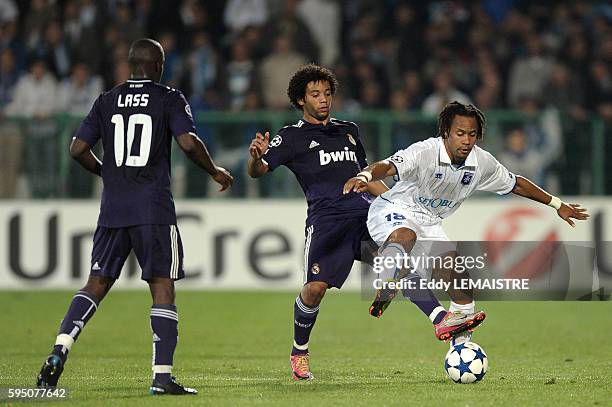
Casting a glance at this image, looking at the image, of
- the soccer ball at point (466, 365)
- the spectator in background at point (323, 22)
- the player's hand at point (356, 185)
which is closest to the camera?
the player's hand at point (356, 185)

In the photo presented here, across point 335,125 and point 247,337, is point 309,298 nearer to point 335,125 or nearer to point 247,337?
point 335,125

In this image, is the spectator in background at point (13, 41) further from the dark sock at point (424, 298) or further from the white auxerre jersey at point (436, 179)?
the dark sock at point (424, 298)

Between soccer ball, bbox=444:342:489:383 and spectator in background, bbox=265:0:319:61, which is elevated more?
spectator in background, bbox=265:0:319:61

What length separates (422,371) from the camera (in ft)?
29.3

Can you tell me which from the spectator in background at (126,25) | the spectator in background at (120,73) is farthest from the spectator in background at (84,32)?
the spectator in background at (120,73)

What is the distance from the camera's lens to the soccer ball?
806 centimetres

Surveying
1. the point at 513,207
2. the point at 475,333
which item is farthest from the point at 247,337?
the point at 513,207

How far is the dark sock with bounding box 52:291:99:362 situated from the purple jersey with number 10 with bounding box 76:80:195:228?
1.53ft

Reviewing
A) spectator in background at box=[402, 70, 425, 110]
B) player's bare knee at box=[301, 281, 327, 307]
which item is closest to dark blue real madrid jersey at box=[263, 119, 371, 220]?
player's bare knee at box=[301, 281, 327, 307]

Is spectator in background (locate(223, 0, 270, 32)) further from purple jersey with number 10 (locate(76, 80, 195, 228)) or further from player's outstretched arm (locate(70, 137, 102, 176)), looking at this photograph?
purple jersey with number 10 (locate(76, 80, 195, 228))

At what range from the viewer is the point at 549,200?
8.48 meters

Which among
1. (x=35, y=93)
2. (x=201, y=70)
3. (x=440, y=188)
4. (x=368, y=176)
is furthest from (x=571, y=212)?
(x=35, y=93)

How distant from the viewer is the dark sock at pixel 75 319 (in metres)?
7.48

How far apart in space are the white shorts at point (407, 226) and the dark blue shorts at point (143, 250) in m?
1.54
